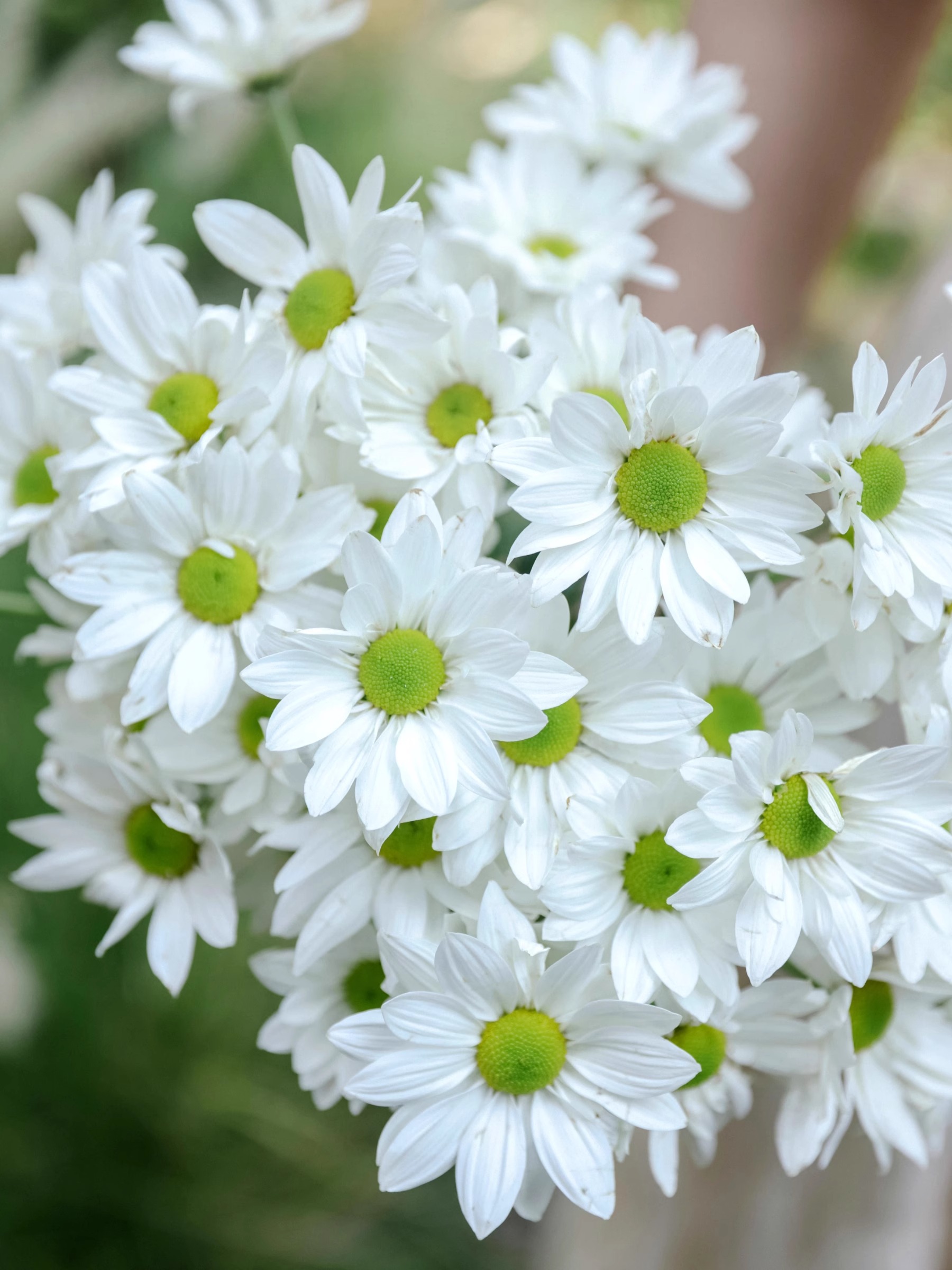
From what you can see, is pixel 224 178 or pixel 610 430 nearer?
pixel 610 430

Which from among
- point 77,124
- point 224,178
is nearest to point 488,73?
point 224,178

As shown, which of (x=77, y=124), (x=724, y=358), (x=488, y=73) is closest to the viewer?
(x=724, y=358)

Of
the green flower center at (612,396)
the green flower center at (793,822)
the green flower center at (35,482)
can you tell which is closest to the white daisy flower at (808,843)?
the green flower center at (793,822)

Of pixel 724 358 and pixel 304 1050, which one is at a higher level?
pixel 724 358

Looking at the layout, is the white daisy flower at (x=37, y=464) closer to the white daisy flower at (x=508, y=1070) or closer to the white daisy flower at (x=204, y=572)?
the white daisy flower at (x=204, y=572)

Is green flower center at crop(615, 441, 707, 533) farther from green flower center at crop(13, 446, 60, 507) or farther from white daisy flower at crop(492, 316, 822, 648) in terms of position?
green flower center at crop(13, 446, 60, 507)

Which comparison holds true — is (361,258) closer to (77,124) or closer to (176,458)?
(176,458)

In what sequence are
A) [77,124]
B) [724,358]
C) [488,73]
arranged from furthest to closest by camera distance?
[488,73] < [77,124] < [724,358]

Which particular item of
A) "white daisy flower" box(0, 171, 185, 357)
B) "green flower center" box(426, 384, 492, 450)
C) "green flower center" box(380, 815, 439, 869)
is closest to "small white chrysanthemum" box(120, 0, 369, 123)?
"white daisy flower" box(0, 171, 185, 357)

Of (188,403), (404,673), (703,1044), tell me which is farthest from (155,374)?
(703,1044)
